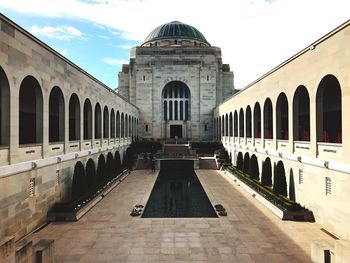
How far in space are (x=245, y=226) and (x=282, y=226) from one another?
1.67 metres

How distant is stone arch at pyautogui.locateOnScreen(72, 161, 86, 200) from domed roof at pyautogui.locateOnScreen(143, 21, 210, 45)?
46.9 m

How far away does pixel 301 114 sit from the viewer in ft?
69.7

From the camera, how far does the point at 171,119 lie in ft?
173

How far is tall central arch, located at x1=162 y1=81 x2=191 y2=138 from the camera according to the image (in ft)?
173

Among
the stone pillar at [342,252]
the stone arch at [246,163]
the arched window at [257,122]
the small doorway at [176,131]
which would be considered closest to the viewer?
the stone pillar at [342,252]

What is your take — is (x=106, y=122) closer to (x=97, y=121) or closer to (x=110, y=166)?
(x=97, y=121)

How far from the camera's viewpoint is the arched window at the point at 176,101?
52906 mm

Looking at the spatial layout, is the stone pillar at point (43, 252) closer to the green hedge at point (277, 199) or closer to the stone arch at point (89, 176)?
the green hedge at point (277, 199)

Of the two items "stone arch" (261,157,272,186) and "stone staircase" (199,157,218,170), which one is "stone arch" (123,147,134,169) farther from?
"stone arch" (261,157,272,186)

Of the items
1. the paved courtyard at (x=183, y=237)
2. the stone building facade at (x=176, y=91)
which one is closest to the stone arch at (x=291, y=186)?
the paved courtyard at (x=183, y=237)

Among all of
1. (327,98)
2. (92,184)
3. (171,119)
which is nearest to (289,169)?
(327,98)

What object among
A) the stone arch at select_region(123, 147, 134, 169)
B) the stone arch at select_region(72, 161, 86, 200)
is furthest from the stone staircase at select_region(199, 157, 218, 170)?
the stone arch at select_region(72, 161, 86, 200)

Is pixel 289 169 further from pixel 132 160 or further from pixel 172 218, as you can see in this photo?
pixel 132 160

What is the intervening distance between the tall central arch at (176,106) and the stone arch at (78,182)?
32879 mm
